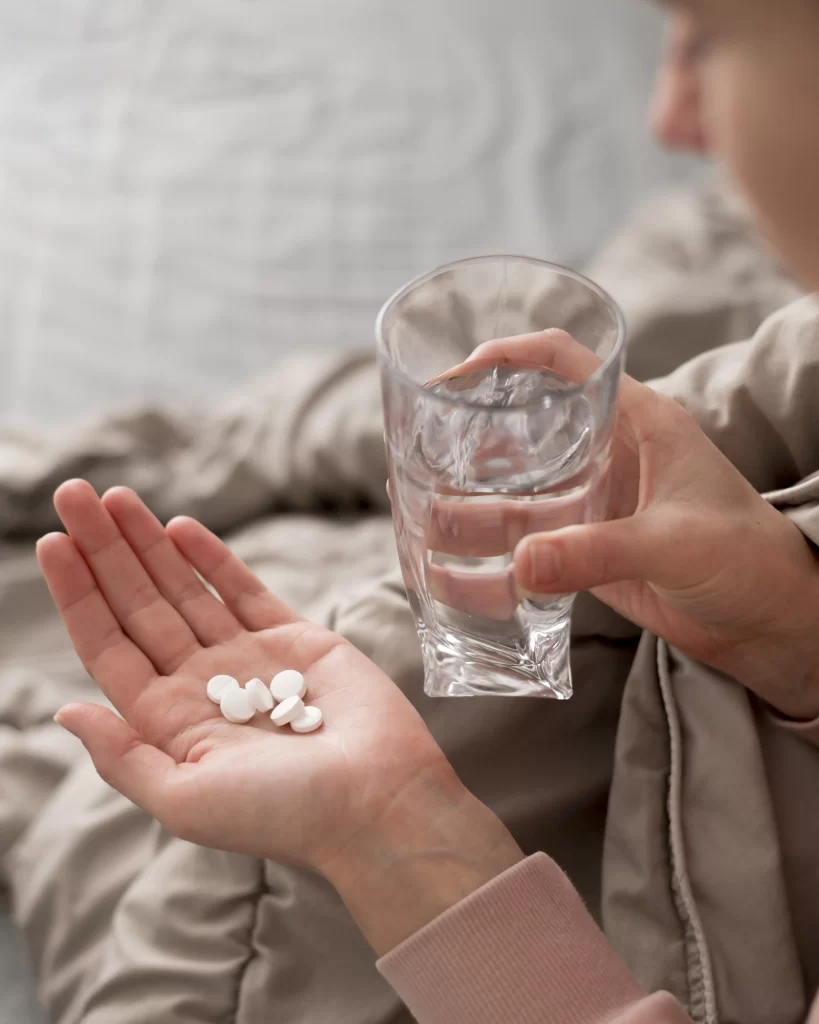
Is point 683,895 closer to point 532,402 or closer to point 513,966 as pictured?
point 513,966

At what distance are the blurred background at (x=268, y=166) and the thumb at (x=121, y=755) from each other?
66 centimetres

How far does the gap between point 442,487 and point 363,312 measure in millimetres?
849

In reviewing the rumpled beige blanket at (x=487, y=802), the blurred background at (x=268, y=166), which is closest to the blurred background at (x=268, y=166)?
the blurred background at (x=268, y=166)

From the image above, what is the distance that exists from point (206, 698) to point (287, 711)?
7cm

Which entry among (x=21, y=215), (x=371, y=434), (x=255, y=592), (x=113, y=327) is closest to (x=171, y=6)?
(x=21, y=215)

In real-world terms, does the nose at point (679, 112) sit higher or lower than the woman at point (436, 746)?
higher

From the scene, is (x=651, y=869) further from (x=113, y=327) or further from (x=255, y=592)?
(x=113, y=327)

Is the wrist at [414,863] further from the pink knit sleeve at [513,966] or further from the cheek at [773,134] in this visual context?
the cheek at [773,134]

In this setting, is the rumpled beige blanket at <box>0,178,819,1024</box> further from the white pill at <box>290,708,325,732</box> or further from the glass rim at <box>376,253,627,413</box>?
the glass rim at <box>376,253,627,413</box>

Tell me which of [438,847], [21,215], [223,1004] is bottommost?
[223,1004]

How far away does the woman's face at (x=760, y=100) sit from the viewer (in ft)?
1.23

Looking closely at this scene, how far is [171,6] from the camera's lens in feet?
5.81

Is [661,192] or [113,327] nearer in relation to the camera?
[113,327]

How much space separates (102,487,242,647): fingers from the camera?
78 centimetres
